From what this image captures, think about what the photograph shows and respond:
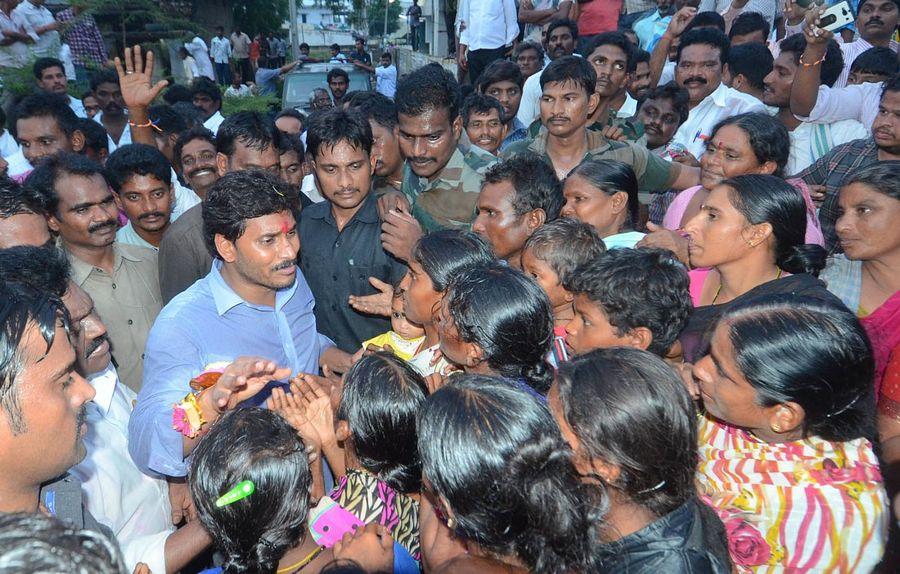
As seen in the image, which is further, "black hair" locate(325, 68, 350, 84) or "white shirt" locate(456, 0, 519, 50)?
"black hair" locate(325, 68, 350, 84)

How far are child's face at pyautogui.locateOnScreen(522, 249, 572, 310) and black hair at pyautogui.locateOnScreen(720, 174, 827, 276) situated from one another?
90cm

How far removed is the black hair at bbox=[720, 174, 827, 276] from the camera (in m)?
2.71

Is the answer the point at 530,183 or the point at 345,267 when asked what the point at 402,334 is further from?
the point at 530,183

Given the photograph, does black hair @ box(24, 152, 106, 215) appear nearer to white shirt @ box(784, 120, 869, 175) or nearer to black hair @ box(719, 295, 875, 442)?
black hair @ box(719, 295, 875, 442)

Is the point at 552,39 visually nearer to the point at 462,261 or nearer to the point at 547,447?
the point at 462,261

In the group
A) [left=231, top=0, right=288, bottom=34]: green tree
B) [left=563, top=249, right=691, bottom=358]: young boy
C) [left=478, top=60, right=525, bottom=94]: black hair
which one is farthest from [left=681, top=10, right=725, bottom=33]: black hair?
[left=231, top=0, right=288, bottom=34]: green tree

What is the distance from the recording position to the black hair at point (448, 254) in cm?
269

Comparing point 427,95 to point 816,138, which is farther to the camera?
point 816,138

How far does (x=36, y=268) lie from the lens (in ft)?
7.62

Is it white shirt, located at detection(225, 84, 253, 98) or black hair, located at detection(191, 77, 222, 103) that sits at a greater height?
black hair, located at detection(191, 77, 222, 103)

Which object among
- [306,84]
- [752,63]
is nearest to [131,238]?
[752,63]

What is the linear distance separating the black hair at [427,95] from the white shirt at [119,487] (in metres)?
2.41

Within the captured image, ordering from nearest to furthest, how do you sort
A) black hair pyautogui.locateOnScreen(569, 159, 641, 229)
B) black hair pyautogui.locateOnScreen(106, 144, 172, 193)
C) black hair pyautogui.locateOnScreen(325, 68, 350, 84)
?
black hair pyautogui.locateOnScreen(569, 159, 641, 229), black hair pyautogui.locateOnScreen(106, 144, 172, 193), black hair pyautogui.locateOnScreen(325, 68, 350, 84)

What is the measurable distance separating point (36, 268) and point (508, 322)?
6.16ft
